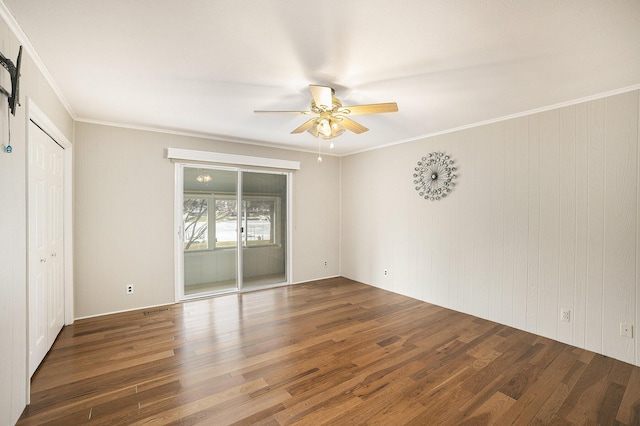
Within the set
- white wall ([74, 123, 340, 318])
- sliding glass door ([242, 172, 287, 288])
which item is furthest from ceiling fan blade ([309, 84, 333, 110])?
sliding glass door ([242, 172, 287, 288])

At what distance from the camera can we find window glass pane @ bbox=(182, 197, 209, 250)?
4.24 metres

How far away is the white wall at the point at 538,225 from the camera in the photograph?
261 centimetres

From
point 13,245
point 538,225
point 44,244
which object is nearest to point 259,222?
point 44,244

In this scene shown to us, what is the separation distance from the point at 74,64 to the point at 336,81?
2.04 meters

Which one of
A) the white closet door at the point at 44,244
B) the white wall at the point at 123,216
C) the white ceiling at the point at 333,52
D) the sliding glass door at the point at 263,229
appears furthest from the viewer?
the sliding glass door at the point at 263,229

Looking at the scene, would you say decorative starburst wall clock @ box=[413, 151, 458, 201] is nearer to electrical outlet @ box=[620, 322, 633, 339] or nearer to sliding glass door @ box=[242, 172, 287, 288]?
electrical outlet @ box=[620, 322, 633, 339]

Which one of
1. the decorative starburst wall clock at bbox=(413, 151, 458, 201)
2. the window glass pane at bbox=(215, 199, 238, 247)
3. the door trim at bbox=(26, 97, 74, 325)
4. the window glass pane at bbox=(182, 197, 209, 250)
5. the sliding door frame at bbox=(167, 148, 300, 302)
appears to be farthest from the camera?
the window glass pane at bbox=(215, 199, 238, 247)

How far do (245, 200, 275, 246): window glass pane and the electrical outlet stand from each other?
4.38m

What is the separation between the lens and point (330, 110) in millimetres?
2555

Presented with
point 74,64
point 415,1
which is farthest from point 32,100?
point 415,1

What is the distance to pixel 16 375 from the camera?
1.79 meters

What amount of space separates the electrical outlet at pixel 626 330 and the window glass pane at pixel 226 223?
4.62 metres

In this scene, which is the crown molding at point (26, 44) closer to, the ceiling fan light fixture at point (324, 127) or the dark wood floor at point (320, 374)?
the ceiling fan light fixture at point (324, 127)

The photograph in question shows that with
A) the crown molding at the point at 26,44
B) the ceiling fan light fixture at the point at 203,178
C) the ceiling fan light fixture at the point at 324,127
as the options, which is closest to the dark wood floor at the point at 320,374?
the ceiling fan light fixture at the point at 203,178
